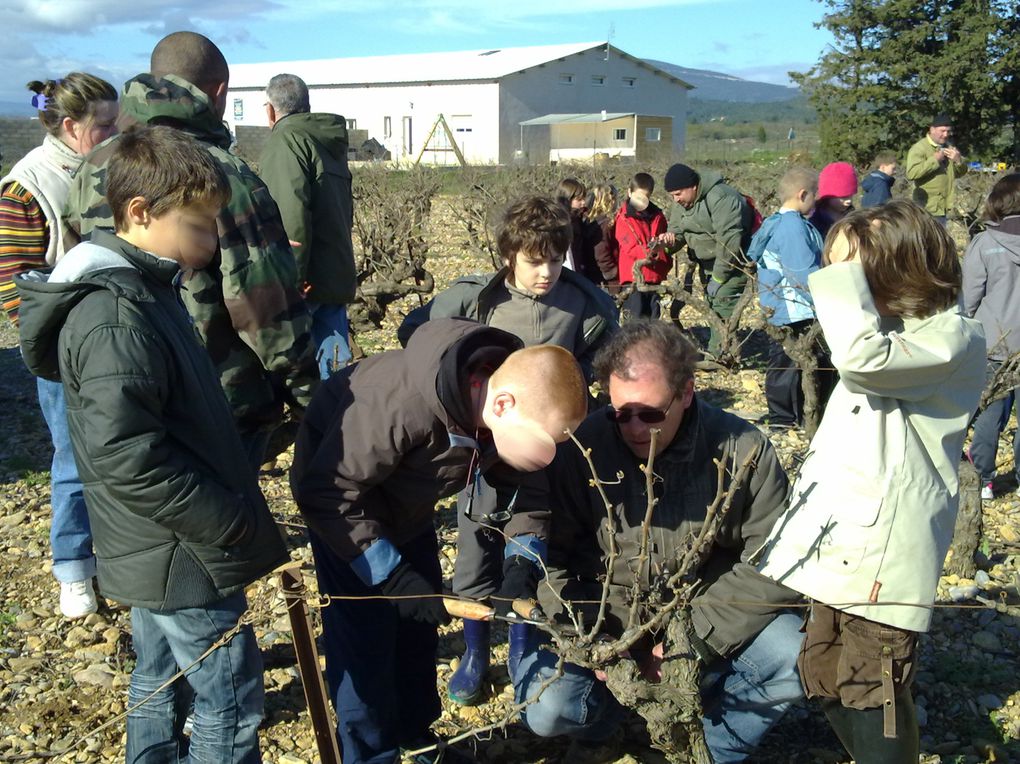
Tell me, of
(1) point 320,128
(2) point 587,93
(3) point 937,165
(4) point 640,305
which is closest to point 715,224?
(4) point 640,305

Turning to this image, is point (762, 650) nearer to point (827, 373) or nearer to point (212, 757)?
point (212, 757)

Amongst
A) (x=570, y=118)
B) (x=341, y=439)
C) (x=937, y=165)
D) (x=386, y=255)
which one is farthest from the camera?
(x=570, y=118)

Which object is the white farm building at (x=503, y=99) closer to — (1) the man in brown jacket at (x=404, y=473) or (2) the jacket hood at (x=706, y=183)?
(2) the jacket hood at (x=706, y=183)

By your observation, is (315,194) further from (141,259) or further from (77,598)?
(141,259)

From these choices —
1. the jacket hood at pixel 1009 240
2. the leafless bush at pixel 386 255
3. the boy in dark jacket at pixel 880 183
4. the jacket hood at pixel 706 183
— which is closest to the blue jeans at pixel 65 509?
the leafless bush at pixel 386 255

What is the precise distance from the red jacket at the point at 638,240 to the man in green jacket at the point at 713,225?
5.4 inches

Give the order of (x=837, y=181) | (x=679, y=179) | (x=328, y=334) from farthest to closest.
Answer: (x=679, y=179) < (x=837, y=181) < (x=328, y=334)

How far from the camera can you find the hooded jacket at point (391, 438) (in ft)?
7.10

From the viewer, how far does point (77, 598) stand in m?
3.53

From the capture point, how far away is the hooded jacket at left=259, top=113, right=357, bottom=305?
4.08 m

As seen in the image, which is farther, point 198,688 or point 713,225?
point 713,225

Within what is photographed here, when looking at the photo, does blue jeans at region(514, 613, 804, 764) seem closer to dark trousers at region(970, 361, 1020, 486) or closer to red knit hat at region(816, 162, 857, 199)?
dark trousers at region(970, 361, 1020, 486)

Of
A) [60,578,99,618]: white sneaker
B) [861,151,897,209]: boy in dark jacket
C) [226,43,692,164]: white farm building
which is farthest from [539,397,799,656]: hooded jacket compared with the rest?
[226,43,692,164]: white farm building

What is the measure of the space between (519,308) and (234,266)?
46.5 inches
